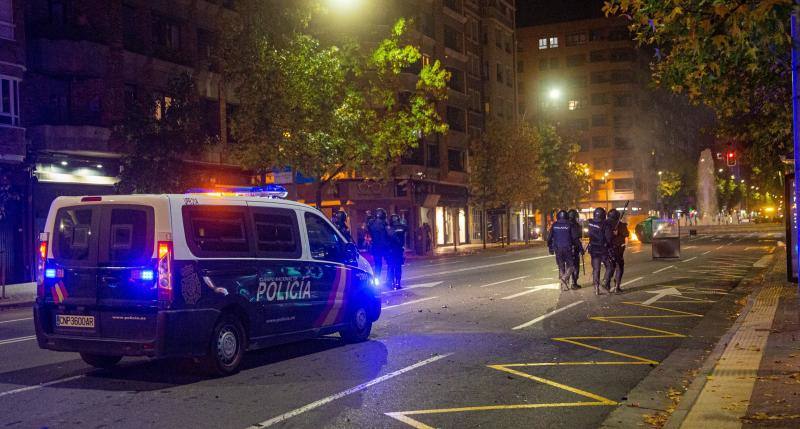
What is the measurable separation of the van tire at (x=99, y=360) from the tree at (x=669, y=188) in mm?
107196

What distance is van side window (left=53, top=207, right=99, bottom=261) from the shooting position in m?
8.35

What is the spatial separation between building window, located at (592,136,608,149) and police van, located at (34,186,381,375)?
99.5 m

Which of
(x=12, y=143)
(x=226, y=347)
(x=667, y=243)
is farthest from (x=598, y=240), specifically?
(x=12, y=143)

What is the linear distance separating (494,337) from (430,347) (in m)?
1.28

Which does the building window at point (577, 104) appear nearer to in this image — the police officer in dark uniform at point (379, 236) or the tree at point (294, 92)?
the tree at point (294, 92)

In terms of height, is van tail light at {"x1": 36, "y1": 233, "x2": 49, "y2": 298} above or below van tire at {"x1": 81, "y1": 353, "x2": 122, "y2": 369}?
above

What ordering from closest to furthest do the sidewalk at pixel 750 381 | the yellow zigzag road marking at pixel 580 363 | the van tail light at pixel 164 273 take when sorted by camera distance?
the sidewalk at pixel 750 381 → the yellow zigzag road marking at pixel 580 363 → the van tail light at pixel 164 273

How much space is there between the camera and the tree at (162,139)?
86.6 feet

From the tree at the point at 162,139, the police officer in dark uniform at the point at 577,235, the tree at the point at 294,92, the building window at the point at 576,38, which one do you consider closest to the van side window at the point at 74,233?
the police officer in dark uniform at the point at 577,235

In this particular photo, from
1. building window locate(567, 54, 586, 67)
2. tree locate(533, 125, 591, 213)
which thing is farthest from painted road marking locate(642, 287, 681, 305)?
building window locate(567, 54, 586, 67)

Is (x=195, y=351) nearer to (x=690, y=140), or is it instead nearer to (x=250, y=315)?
(x=250, y=315)

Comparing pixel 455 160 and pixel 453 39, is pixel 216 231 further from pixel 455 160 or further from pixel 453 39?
pixel 453 39

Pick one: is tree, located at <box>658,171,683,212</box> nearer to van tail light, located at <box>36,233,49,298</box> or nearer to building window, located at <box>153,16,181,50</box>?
building window, located at <box>153,16,181,50</box>

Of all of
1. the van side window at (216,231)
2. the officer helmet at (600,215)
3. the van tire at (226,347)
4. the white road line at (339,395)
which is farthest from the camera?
the officer helmet at (600,215)
